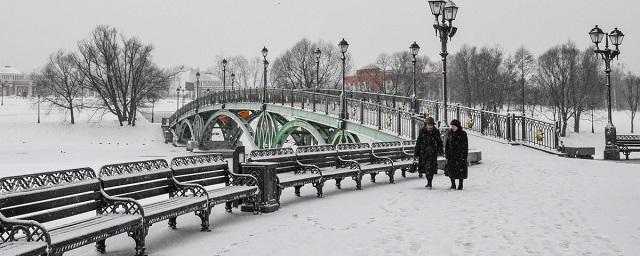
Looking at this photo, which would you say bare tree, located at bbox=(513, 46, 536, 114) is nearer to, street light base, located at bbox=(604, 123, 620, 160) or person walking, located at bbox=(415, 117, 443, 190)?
street light base, located at bbox=(604, 123, 620, 160)

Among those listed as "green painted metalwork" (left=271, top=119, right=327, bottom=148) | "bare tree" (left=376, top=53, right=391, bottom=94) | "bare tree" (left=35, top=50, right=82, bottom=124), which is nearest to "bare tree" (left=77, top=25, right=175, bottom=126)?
"bare tree" (left=35, top=50, right=82, bottom=124)

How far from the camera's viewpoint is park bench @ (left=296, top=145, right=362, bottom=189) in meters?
11.1

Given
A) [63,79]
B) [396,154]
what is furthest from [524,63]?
[396,154]

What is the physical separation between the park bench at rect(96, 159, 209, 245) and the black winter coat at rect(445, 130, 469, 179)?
5246 millimetres

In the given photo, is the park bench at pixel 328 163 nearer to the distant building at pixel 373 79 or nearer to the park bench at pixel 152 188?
the park bench at pixel 152 188

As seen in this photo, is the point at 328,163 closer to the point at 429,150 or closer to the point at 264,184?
the point at 429,150

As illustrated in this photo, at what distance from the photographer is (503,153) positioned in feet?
63.1

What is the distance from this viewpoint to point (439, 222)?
310 inches

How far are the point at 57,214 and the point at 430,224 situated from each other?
4.54m

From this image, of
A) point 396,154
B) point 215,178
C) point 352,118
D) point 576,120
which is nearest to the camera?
point 215,178

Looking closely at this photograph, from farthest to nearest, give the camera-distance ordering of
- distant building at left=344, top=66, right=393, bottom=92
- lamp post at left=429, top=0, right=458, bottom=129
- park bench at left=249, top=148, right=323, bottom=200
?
distant building at left=344, top=66, right=393, bottom=92 → lamp post at left=429, top=0, right=458, bottom=129 → park bench at left=249, top=148, right=323, bottom=200

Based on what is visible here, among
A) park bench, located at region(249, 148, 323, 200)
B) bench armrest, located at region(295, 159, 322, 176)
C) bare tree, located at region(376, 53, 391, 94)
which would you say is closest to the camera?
park bench, located at region(249, 148, 323, 200)

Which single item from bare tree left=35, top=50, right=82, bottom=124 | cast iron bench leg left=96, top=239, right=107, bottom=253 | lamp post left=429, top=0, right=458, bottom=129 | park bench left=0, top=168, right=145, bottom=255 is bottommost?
cast iron bench leg left=96, top=239, right=107, bottom=253

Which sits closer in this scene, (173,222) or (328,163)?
(173,222)
